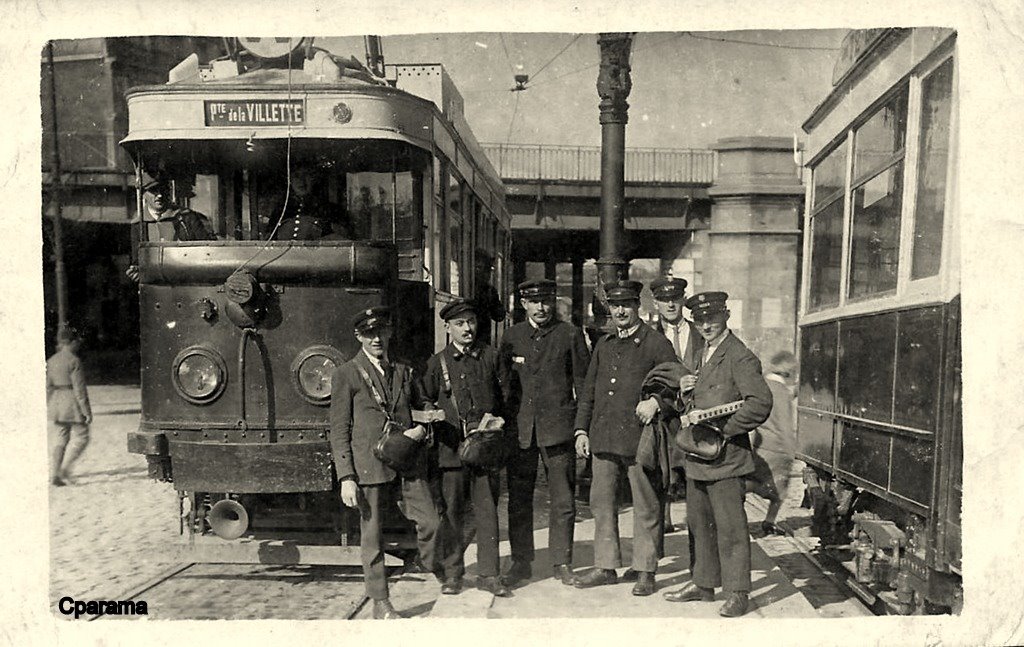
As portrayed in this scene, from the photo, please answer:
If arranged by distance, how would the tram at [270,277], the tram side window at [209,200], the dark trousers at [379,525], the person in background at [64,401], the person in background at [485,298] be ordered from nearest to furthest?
the person in background at [64,401] → the dark trousers at [379,525] → the tram at [270,277] → the tram side window at [209,200] → the person in background at [485,298]

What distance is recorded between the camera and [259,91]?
529 cm

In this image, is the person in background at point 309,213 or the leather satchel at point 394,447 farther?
the person in background at point 309,213

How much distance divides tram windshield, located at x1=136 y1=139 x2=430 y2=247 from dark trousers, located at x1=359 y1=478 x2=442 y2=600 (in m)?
1.81

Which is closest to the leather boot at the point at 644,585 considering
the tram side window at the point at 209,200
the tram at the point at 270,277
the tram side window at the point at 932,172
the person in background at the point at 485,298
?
the tram at the point at 270,277

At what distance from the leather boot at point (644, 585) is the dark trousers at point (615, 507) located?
0.24 feet

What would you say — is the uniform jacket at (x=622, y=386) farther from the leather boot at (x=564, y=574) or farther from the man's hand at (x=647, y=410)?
the leather boot at (x=564, y=574)

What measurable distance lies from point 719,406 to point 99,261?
301 inches

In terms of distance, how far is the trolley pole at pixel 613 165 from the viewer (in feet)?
23.7

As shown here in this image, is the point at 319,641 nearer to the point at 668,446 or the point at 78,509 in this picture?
the point at 668,446

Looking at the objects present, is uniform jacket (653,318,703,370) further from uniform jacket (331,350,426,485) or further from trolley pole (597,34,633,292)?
uniform jacket (331,350,426,485)

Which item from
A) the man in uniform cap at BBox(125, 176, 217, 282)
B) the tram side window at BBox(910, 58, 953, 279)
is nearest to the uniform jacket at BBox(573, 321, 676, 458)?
the tram side window at BBox(910, 58, 953, 279)

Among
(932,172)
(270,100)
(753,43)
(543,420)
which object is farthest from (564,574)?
(270,100)

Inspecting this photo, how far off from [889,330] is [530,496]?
7.76 ft

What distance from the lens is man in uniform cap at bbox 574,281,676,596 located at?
497 centimetres
